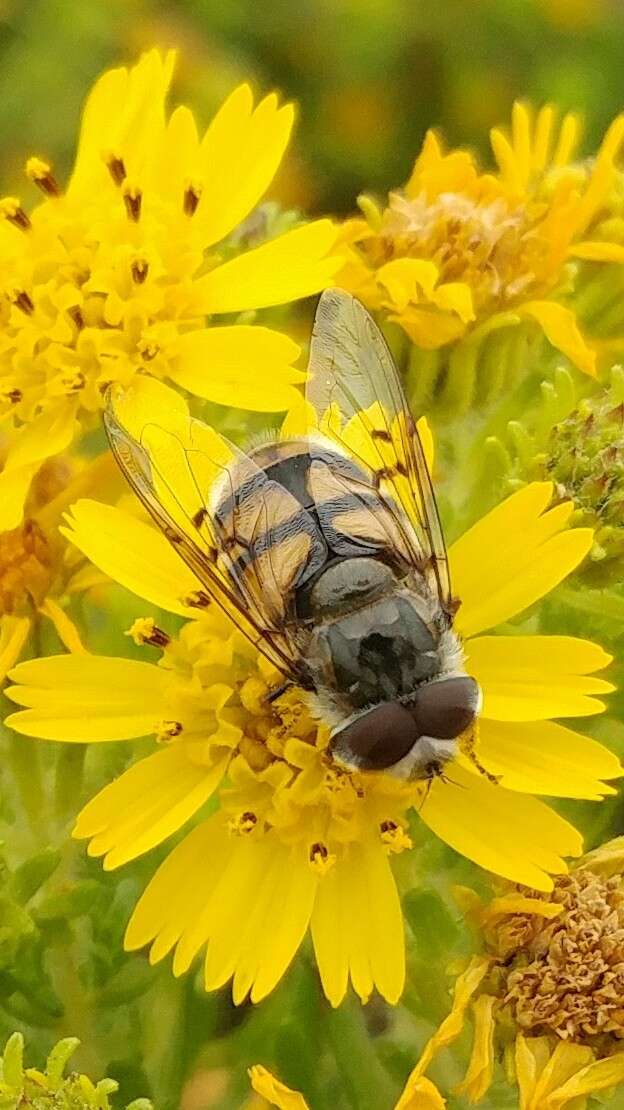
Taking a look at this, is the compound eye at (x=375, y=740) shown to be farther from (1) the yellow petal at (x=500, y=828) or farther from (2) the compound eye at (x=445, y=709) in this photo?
(1) the yellow petal at (x=500, y=828)

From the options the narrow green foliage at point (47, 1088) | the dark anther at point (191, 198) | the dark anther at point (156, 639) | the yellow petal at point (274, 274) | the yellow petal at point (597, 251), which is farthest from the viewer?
the yellow petal at point (597, 251)

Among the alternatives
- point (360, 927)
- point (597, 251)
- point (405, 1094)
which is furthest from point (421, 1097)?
point (597, 251)

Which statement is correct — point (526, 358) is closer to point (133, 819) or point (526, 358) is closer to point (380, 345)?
point (380, 345)

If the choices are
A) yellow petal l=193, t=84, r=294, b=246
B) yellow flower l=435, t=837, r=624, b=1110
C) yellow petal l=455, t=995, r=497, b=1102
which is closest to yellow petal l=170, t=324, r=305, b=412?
yellow petal l=193, t=84, r=294, b=246

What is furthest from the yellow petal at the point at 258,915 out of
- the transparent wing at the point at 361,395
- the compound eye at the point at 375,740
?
A: the transparent wing at the point at 361,395

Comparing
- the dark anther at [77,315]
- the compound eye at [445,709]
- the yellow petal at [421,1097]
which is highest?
the dark anther at [77,315]

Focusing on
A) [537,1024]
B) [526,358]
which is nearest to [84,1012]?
[537,1024]

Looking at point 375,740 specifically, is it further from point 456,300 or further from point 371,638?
point 456,300

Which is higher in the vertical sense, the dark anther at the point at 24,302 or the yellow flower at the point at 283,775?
the dark anther at the point at 24,302
